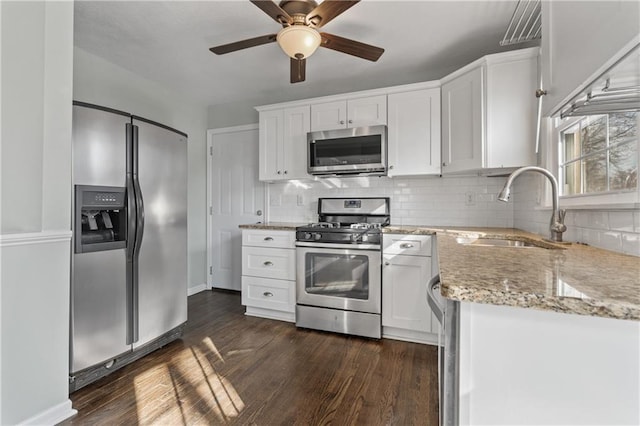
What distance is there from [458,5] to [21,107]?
2620mm

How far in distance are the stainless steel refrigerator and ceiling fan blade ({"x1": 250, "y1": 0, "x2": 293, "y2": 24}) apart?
115 cm

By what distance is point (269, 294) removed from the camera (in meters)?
2.85

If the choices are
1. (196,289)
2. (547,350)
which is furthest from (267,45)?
(196,289)

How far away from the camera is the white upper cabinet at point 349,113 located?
2730 mm

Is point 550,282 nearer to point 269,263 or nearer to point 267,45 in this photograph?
point 269,263

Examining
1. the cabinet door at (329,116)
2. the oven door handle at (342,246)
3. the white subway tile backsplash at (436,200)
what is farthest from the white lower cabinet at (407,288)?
the cabinet door at (329,116)

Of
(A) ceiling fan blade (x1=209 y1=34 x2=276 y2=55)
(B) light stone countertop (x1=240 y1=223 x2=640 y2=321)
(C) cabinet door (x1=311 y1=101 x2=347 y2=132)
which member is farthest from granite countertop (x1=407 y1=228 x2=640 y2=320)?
(C) cabinet door (x1=311 y1=101 x2=347 y2=132)

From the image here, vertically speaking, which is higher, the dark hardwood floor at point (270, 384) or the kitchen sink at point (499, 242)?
the kitchen sink at point (499, 242)

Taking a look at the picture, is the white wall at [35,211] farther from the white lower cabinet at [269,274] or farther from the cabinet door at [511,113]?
the cabinet door at [511,113]

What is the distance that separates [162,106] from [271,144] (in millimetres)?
1354

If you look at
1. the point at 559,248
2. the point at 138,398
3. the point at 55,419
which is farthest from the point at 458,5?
the point at 55,419

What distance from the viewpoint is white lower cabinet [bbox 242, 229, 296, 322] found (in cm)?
278

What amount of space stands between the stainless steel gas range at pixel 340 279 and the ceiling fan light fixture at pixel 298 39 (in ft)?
4.59

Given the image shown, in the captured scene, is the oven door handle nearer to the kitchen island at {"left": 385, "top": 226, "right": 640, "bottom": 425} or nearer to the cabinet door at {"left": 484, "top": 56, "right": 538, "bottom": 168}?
the cabinet door at {"left": 484, "top": 56, "right": 538, "bottom": 168}
